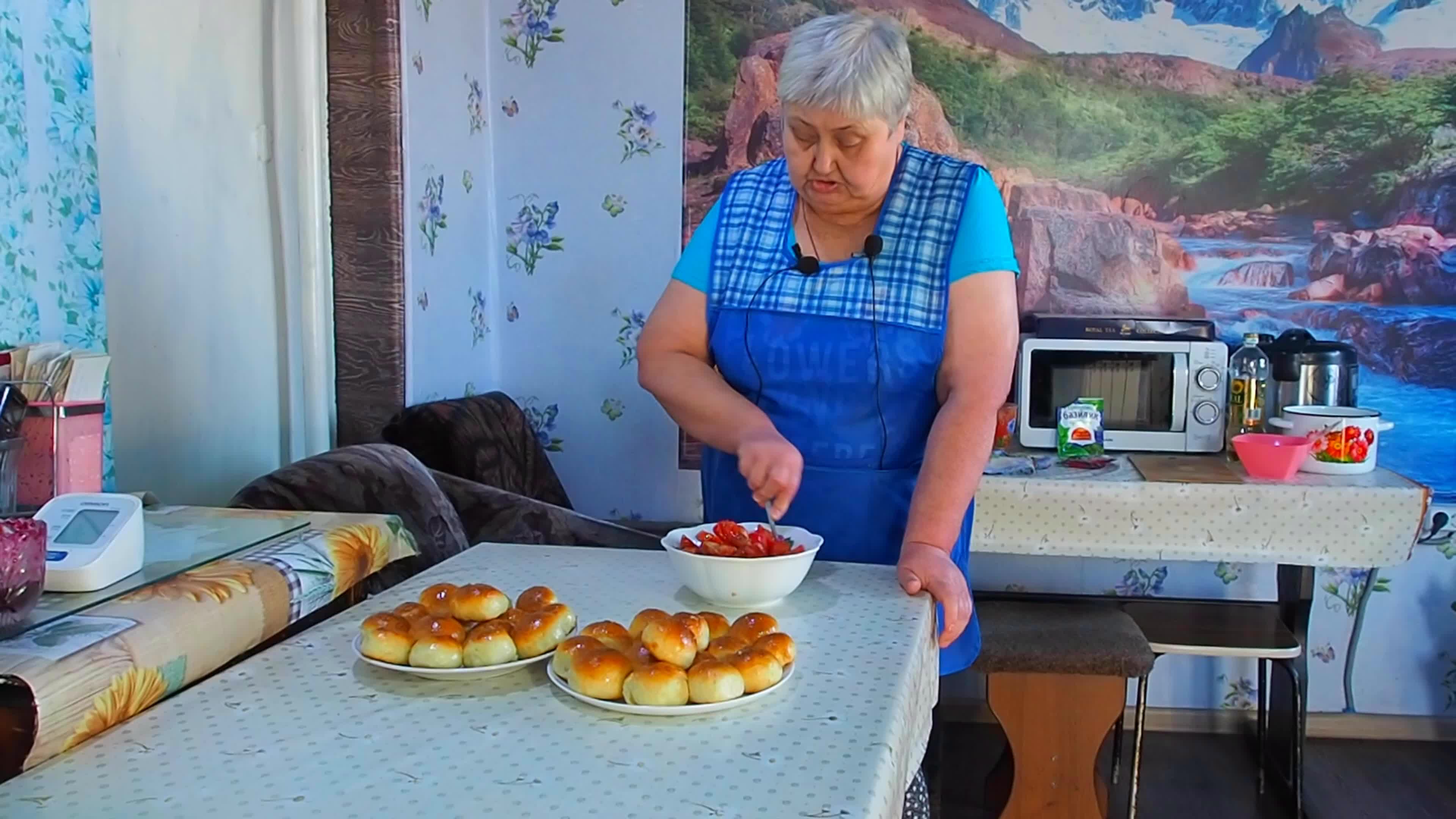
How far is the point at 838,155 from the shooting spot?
1.32 m

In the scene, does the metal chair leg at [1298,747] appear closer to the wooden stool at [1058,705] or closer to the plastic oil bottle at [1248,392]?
the wooden stool at [1058,705]

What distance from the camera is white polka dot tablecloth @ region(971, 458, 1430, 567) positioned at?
238 cm

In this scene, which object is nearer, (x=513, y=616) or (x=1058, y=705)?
(x=513, y=616)

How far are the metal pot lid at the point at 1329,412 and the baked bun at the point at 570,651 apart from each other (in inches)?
84.4

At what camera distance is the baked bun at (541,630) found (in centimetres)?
94

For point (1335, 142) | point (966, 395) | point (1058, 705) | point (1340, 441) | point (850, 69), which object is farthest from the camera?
A: point (1335, 142)

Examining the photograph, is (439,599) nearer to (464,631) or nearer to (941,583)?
(464,631)

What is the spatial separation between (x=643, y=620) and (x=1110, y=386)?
6.65 feet

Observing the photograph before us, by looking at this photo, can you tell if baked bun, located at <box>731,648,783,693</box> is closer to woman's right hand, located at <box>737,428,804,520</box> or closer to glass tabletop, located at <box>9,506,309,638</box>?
woman's right hand, located at <box>737,428,804,520</box>

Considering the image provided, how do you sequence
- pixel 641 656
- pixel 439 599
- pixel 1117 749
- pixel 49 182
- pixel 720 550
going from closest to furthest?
pixel 641 656 < pixel 439 599 < pixel 720 550 < pixel 49 182 < pixel 1117 749

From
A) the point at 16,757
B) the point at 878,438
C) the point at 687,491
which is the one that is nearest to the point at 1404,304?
the point at 687,491

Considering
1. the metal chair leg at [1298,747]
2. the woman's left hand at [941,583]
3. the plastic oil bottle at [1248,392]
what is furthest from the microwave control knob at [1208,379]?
the woman's left hand at [941,583]

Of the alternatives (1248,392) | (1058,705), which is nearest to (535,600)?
(1058,705)

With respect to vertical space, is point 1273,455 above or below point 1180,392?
below
